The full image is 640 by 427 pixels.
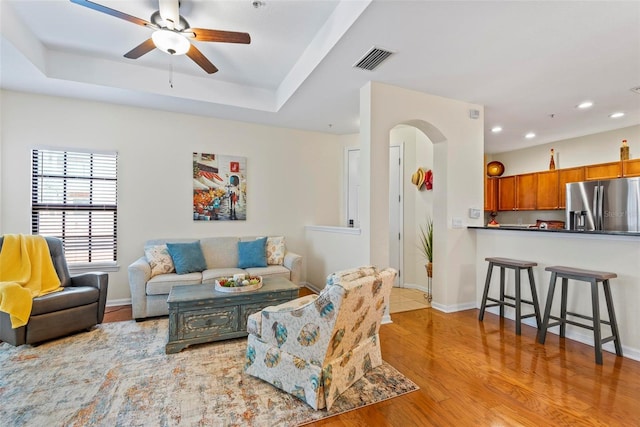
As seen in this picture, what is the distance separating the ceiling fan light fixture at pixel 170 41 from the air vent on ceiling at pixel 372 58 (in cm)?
160

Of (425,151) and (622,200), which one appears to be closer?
(622,200)

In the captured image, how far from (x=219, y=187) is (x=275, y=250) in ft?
4.51

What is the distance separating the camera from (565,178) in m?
5.78

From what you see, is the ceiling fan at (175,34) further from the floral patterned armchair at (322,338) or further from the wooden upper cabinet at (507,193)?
the wooden upper cabinet at (507,193)

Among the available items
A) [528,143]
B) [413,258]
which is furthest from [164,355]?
[528,143]

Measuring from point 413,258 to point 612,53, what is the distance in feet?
11.3

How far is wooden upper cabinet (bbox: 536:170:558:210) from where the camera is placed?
596cm

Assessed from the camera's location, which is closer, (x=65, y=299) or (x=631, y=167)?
(x=65, y=299)

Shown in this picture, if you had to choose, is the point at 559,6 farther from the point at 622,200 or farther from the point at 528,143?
the point at 528,143

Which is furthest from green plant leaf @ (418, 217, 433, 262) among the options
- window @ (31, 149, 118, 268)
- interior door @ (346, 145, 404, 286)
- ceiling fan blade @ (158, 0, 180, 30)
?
window @ (31, 149, 118, 268)

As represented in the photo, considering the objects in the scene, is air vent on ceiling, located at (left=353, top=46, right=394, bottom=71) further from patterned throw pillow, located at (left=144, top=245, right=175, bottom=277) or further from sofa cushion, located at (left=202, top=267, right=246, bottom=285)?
patterned throw pillow, located at (left=144, top=245, right=175, bottom=277)

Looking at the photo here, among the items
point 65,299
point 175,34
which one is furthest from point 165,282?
point 175,34

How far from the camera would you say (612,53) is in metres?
2.80

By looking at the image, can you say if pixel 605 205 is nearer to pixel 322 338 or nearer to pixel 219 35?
pixel 322 338
